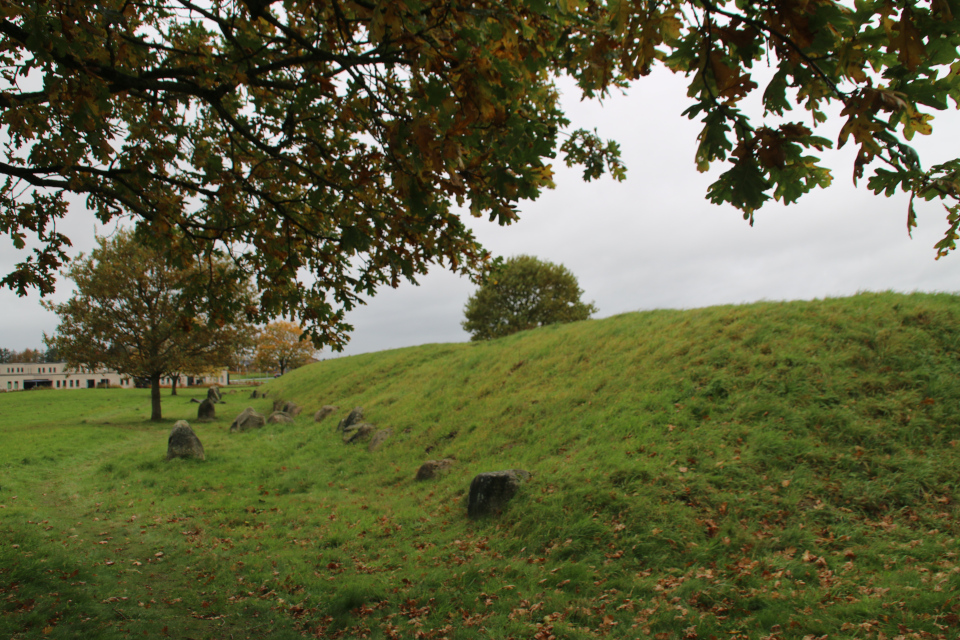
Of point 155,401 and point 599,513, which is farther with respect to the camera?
point 155,401

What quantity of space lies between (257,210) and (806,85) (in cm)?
714

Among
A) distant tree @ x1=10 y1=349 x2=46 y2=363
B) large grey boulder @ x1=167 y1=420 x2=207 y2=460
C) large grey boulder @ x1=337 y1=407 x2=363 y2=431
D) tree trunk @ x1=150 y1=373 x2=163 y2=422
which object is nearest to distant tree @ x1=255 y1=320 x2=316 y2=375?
tree trunk @ x1=150 y1=373 x2=163 y2=422

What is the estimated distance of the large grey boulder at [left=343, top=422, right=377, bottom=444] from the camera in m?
16.5

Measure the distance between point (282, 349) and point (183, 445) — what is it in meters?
53.9

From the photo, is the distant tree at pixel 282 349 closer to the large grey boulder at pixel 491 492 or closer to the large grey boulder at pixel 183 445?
the large grey boulder at pixel 183 445

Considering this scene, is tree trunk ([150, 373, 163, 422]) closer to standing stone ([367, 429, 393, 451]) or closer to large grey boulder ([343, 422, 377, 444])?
large grey boulder ([343, 422, 377, 444])

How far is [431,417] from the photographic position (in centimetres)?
1598

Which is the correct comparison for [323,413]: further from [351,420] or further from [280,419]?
[351,420]

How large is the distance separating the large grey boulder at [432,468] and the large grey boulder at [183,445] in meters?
7.26

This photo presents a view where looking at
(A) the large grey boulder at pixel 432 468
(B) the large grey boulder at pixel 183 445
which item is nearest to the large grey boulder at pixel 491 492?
(A) the large grey boulder at pixel 432 468

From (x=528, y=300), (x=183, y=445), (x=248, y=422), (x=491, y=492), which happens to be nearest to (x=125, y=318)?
(x=248, y=422)

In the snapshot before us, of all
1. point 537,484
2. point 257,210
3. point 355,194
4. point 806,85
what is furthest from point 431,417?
point 806,85

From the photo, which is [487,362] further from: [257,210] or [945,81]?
[945,81]

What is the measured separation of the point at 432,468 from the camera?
39.3ft
